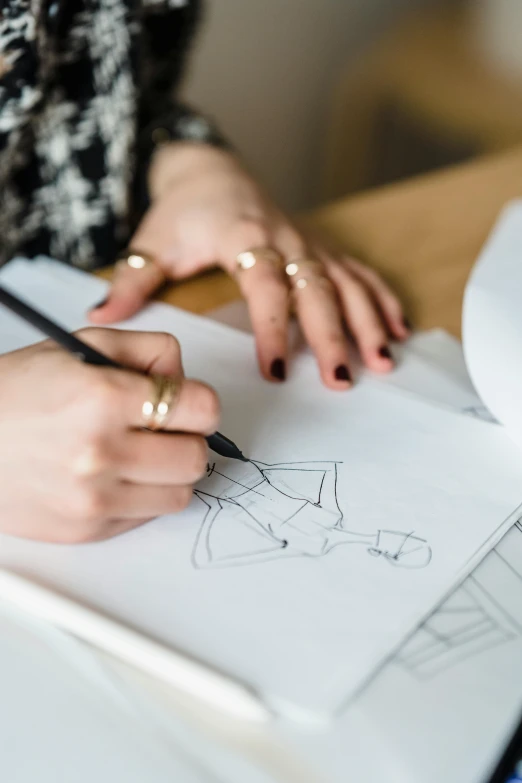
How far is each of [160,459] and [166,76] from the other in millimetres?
589

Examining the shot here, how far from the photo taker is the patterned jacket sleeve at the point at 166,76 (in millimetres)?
761

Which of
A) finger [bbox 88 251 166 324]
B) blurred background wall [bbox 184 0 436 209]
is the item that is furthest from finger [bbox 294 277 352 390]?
blurred background wall [bbox 184 0 436 209]

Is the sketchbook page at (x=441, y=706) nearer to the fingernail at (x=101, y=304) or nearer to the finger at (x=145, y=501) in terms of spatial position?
the finger at (x=145, y=501)

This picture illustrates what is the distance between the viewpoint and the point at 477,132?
1.34 meters

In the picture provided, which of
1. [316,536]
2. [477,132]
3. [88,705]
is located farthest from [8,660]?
[477,132]

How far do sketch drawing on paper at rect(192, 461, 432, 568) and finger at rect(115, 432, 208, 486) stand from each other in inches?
1.2

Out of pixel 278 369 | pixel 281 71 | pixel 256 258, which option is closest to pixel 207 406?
pixel 278 369

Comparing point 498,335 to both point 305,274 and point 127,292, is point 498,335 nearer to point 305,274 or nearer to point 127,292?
point 305,274

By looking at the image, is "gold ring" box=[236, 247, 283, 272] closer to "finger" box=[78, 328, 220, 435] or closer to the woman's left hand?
the woman's left hand

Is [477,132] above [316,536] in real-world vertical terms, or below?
below

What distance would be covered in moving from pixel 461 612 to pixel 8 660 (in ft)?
0.66

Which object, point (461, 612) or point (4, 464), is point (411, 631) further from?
point (4, 464)

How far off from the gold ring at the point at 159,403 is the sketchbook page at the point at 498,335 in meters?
0.21

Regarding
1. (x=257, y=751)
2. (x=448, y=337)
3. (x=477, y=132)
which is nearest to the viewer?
(x=257, y=751)
